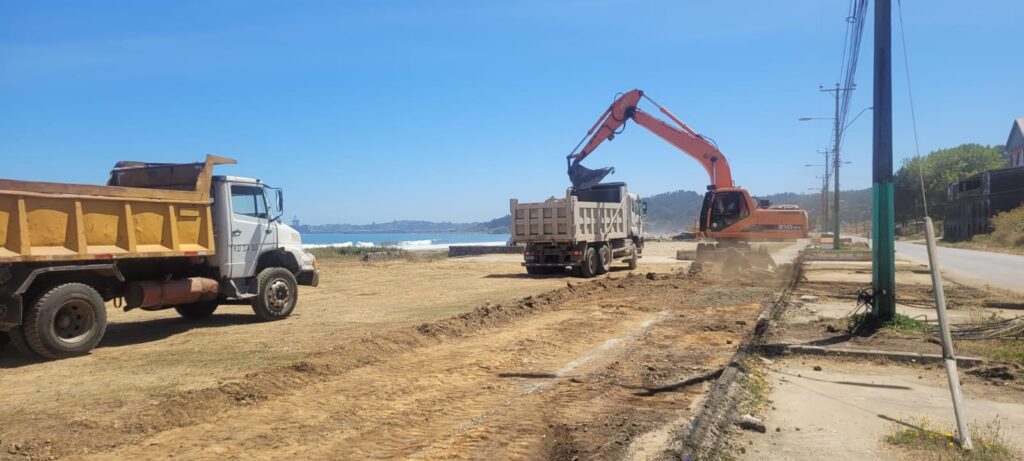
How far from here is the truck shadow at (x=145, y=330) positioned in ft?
30.4

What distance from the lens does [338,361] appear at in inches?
327

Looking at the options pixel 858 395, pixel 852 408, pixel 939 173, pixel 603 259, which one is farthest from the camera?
pixel 939 173

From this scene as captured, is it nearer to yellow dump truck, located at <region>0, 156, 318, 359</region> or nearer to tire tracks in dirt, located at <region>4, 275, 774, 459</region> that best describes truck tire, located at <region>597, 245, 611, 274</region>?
yellow dump truck, located at <region>0, 156, 318, 359</region>

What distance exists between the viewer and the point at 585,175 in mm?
26906

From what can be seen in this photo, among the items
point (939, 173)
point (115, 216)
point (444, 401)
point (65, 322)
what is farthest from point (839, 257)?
point (939, 173)

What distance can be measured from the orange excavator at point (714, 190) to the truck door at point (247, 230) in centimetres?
1569

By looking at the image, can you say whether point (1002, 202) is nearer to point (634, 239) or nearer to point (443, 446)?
point (634, 239)

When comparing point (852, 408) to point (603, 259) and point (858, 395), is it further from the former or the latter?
point (603, 259)

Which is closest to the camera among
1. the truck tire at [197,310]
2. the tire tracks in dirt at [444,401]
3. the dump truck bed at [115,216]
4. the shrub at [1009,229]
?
the tire tracks in dirt at [444,401]

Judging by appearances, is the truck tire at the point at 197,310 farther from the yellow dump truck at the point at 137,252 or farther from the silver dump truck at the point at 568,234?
the silver dump truck at the point at 568,234

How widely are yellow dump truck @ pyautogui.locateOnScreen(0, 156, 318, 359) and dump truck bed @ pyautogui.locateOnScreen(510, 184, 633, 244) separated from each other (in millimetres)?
9511

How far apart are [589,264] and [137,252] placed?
585 inches

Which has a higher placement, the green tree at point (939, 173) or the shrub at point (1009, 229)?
the green tree at point (939, 173)

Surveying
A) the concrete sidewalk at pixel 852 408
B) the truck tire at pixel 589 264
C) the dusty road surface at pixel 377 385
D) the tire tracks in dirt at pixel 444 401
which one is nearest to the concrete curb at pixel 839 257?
the truck tire at pixel 589 264
